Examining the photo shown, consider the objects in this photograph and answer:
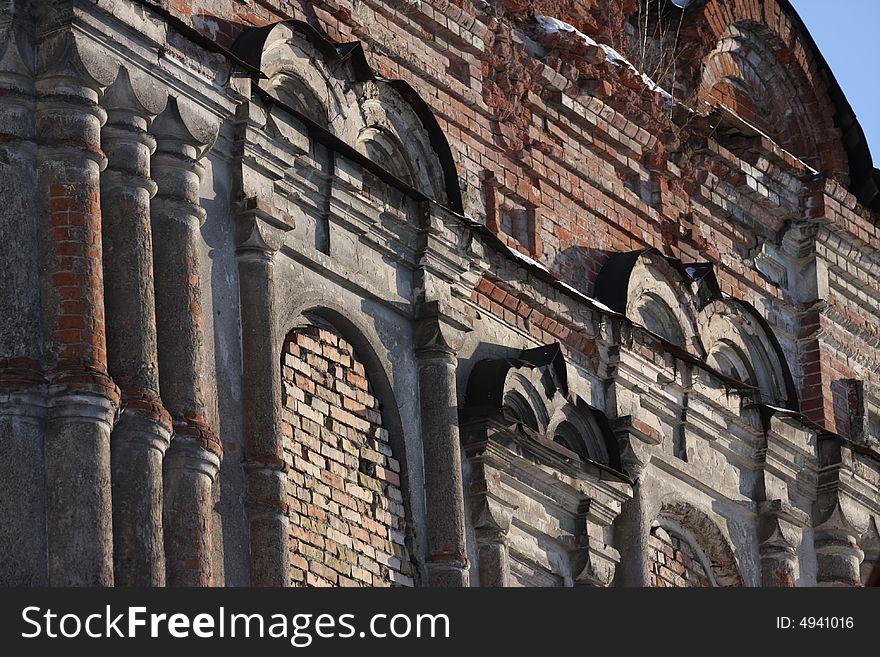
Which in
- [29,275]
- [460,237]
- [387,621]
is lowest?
[387,621]

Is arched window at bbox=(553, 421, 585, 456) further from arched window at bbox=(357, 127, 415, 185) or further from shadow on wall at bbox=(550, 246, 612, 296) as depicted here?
arched window at bbox=(357, 127, 415, 185)

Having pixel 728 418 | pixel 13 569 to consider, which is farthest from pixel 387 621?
pixel 728 418

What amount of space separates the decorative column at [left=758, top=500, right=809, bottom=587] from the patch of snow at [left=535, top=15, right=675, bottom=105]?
292 centimetres

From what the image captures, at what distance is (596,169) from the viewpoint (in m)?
17.2

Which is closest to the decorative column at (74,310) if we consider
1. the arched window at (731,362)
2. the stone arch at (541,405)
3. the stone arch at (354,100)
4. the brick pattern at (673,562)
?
the stone arch at (354,100)

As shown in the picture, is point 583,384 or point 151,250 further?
point 583,384

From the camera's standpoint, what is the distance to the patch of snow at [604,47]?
17.0 meters

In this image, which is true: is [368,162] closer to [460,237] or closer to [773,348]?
[460,237]

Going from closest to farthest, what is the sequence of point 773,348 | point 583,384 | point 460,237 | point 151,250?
point 151,250
point 460,237
point 583,384
point 773,348

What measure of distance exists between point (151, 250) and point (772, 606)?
314cm

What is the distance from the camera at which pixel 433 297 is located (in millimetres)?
13953

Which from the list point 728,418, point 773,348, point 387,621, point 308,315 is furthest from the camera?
point 773,348

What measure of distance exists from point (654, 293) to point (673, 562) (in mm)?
1851

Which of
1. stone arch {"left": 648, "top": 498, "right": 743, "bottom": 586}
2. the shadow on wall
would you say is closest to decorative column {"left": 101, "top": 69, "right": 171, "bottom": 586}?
the shadow on wall
